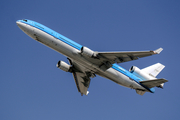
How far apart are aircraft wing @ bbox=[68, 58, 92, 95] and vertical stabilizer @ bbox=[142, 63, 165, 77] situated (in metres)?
11.6

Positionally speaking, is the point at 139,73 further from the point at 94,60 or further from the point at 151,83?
Answer: the point at 94,60

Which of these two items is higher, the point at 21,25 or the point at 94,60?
the point at 21,25

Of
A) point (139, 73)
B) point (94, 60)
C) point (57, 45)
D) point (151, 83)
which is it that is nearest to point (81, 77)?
point (94, 60)

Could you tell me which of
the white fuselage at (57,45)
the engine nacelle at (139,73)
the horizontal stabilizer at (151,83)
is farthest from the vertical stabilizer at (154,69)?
the white fuselage at (57,45)

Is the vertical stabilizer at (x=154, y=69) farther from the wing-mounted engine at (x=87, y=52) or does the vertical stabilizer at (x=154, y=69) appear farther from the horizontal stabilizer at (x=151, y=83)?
the wing-mounted engine at (x=87, y=52)

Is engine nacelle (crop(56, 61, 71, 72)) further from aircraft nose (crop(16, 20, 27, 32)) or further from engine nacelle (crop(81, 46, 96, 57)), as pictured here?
aircraft nose (crop(16, 20, 27, 32))

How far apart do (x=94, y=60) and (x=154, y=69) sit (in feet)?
51.5

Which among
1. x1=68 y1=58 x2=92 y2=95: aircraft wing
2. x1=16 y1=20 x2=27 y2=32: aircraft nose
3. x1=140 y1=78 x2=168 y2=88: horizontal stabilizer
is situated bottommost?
x1=140 y1=78 x2=168 y2=88: horizontal stabilizer

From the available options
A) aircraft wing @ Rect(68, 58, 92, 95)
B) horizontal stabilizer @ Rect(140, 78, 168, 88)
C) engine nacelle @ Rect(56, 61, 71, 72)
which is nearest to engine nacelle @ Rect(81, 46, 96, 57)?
aircraft wing @ Rect(68, 58, 92, 95)

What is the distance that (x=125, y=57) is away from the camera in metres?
35.2

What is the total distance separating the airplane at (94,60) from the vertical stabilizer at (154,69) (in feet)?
1.69

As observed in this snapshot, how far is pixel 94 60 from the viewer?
116 ft

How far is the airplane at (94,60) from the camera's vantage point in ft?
110

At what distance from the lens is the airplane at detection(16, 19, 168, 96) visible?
33.4 metres
